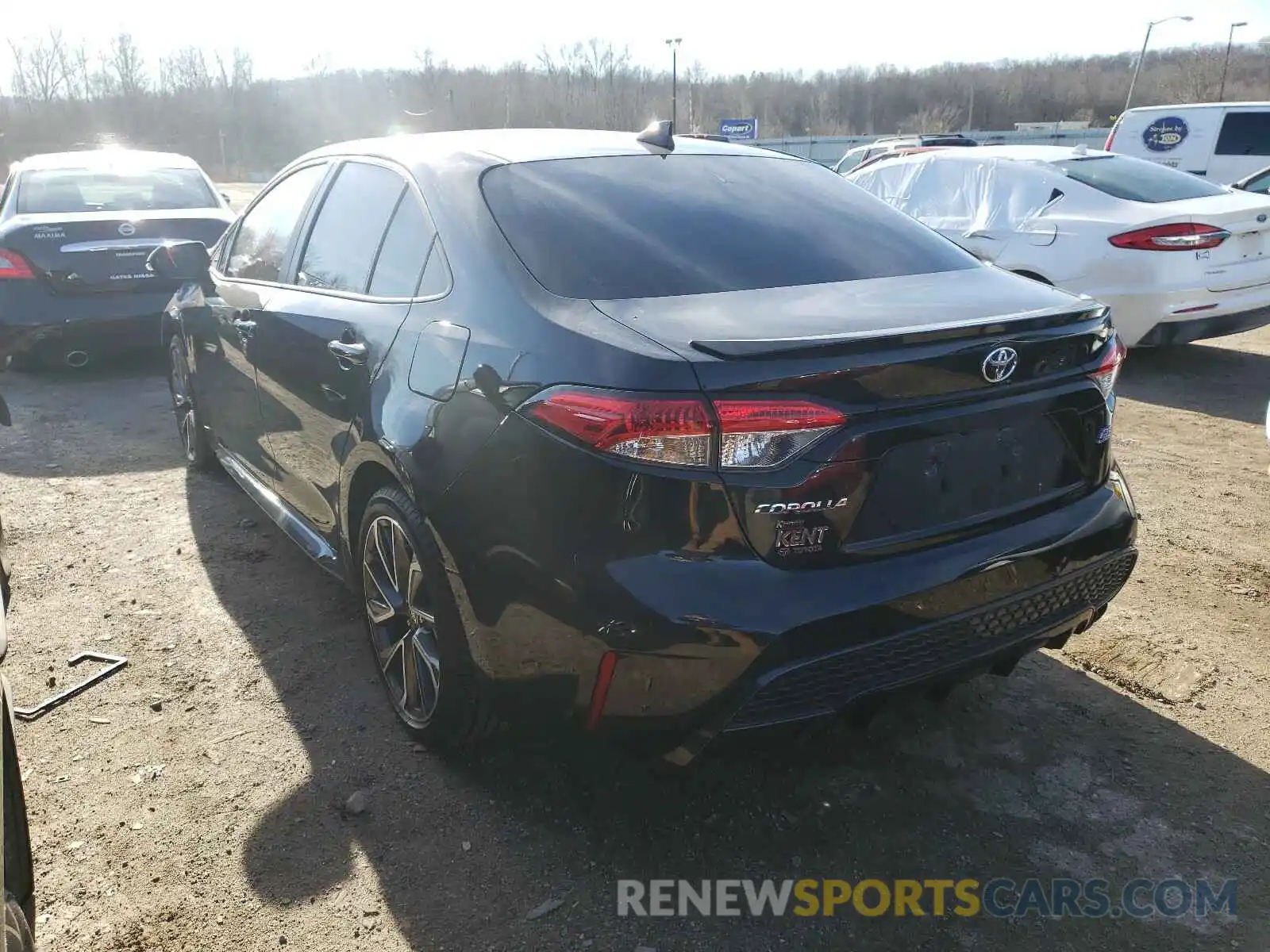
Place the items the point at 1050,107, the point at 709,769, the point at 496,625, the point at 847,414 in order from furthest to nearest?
the point at 1050,107 < the point at 709,769 < the point at 496,625 < the point at 847,414

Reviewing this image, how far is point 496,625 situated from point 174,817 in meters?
1.09

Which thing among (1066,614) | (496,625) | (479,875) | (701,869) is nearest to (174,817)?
(479,875)

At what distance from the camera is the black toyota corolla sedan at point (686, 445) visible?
2018mm

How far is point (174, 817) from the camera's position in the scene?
2.62 metres

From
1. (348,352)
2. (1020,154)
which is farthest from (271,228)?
(1020,154)

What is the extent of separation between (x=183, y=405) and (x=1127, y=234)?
6011 mm

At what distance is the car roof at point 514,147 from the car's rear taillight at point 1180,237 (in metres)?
4.10

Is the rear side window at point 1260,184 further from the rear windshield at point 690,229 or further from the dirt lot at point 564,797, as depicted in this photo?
the rear windshield at point 690,229

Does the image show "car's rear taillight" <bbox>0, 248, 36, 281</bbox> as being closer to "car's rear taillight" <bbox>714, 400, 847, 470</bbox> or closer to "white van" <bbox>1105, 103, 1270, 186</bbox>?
"car's rear taillight" <bbox>714, 400, 847, 470</bbox>

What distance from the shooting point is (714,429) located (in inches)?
78.0

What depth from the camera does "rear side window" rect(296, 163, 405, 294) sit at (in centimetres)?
306

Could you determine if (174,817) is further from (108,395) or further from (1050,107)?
(1050,107)

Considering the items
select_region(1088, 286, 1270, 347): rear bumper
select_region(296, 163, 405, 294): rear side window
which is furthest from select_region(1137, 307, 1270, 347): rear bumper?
select_region(296, 163, 405, 294): rear side window

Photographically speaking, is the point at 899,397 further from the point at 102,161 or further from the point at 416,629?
the point at 102,161
